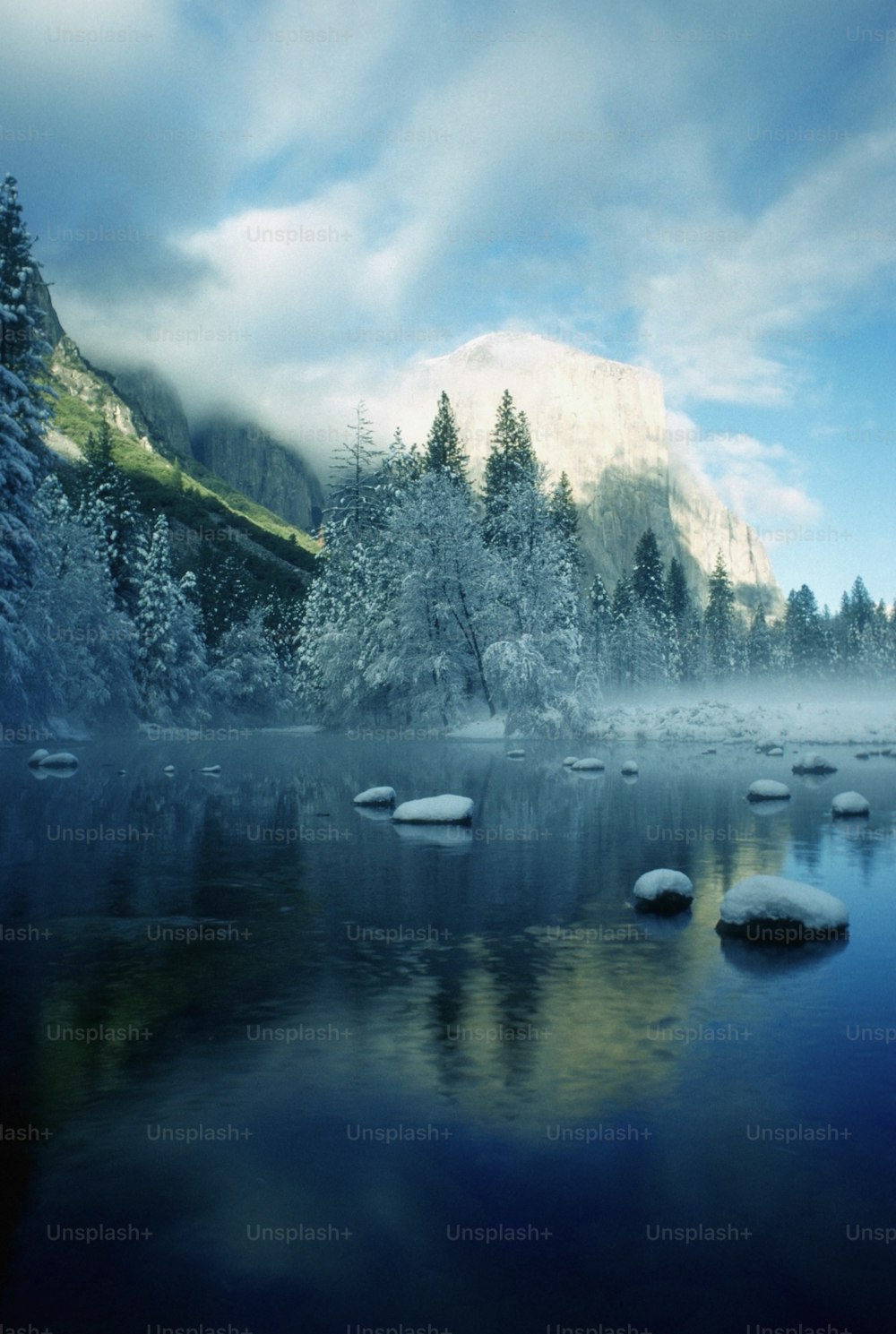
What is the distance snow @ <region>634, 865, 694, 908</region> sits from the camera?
424 inches

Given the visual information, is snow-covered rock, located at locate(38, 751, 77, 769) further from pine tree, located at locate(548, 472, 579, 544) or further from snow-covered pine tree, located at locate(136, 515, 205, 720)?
pine tree, located at locate(548, 472, 579, 544)

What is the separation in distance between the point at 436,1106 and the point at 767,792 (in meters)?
16.8

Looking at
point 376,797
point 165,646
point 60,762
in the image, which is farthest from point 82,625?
point 376,797

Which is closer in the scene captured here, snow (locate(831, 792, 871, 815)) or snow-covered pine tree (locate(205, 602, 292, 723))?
snow (locate(831, 792, 871, 815))

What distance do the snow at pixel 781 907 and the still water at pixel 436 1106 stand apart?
0.91 ft

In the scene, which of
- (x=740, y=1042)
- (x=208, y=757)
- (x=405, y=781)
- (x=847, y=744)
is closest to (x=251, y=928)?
(x=740, y=1042)

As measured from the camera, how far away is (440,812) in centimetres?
1730

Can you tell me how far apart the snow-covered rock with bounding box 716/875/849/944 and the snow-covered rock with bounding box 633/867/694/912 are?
1.04m

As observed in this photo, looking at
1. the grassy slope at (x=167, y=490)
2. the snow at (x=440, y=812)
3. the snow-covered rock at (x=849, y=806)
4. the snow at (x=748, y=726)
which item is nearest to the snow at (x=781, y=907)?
the snow at (x=440, y=812)

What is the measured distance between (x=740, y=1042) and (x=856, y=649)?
137 meters

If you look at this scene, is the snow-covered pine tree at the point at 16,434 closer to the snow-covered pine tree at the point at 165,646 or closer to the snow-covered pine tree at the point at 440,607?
the snow-covered pine tree at the point at 440,607

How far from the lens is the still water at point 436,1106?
13.3 feet

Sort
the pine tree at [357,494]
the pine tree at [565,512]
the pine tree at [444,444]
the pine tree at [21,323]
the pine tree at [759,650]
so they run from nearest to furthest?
1. the pine tree at [21,323]
2. the pine tree at [357,494]
3. the pine tree at [444,444]
4. the pine tree at [565,512]
5. the pine tree at [759,650]

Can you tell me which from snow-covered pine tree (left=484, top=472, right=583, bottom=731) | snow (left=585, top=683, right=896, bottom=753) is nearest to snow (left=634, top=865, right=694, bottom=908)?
snow (left=585, top=683, right=896, bottom=753)
